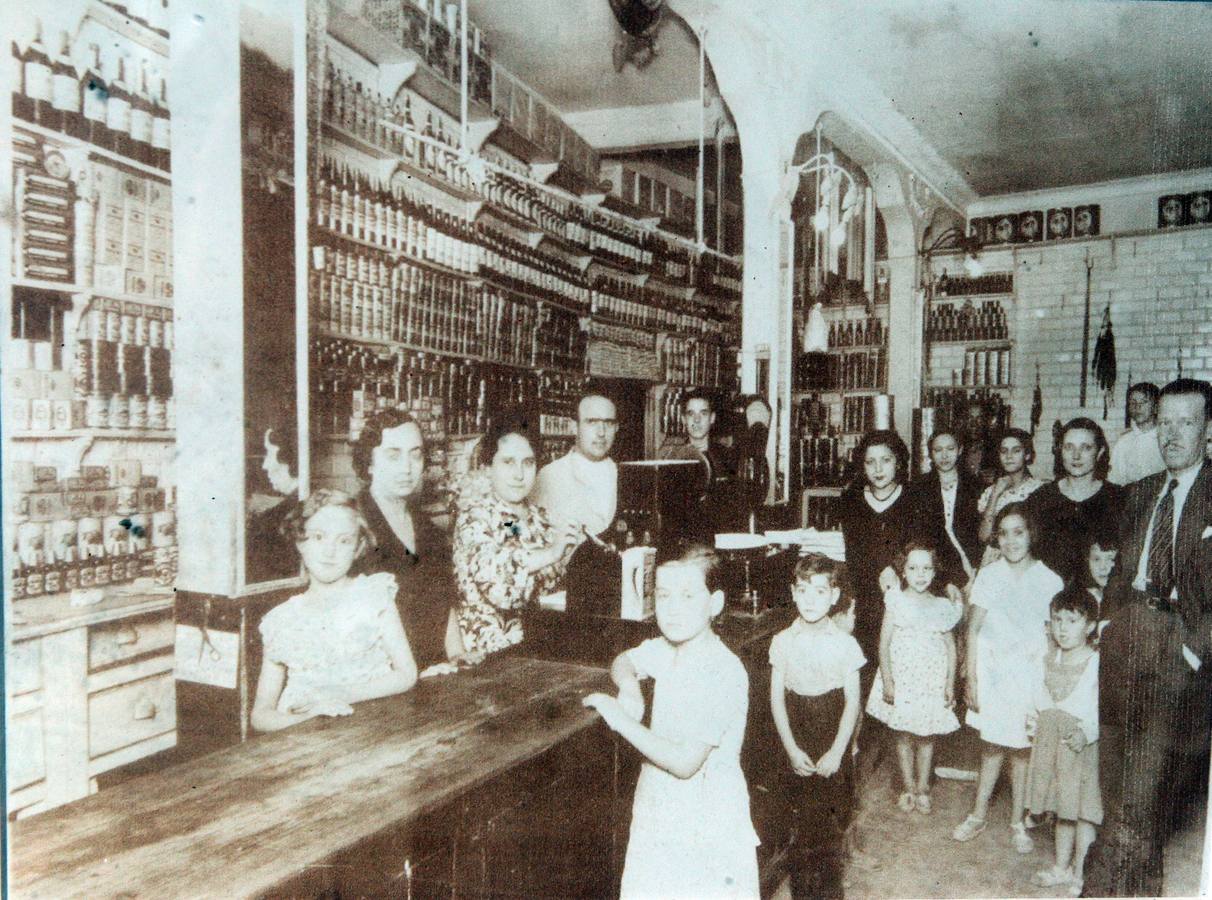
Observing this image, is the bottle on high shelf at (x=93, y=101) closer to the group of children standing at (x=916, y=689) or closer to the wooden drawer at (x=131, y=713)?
the wooden drawer at (x=131, y=713)

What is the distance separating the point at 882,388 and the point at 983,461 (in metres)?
0.40

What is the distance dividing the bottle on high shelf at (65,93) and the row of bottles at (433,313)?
1.75ft

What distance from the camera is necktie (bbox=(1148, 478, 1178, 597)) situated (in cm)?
266

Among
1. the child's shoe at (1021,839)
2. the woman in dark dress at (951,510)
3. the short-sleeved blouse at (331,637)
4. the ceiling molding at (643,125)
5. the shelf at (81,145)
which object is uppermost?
the ceiling molding at (643,125)

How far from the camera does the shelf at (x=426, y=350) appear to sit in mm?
2094

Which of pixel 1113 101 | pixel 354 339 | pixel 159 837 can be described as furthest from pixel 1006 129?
pixel 159 837

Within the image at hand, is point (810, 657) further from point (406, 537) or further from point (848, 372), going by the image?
point (406, 537)

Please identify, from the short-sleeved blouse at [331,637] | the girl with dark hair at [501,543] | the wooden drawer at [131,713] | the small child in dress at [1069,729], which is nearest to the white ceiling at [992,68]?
the girl with dark hair at [501,543]

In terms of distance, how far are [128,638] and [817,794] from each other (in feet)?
6.71

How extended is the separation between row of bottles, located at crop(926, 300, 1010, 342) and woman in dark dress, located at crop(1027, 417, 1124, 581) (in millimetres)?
379

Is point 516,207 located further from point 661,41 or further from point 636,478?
point 636,478

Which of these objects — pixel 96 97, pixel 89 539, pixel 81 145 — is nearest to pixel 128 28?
pixel 96 97

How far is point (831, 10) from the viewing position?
2.46 meters

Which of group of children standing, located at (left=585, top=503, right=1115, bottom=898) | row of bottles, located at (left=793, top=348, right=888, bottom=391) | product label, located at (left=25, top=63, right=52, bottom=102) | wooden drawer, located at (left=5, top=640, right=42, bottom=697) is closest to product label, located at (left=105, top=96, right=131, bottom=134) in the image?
product label, located at (left=25, top=63, right=52, bottom=102)
